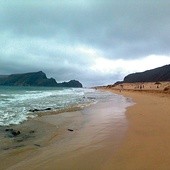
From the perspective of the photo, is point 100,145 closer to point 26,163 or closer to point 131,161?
point 131,161

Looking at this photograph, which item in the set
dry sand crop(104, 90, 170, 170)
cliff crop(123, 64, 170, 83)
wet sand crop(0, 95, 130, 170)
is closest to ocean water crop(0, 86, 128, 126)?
wet sand crop(0, 95, 130, 170)

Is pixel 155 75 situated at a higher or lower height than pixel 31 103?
higher

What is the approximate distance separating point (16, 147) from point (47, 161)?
6.84ft

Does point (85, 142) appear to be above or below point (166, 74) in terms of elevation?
below

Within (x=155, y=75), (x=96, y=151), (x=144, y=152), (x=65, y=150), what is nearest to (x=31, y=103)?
(x=65, y=150)

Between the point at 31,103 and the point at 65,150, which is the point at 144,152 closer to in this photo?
the point at 65,150

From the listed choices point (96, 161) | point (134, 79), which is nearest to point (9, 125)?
point (96, 161)

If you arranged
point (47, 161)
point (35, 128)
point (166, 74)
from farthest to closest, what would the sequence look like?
point (166, 74), point (35, 128), point (47, 161)

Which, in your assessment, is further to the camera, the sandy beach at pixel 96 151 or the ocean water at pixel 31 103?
the ocean water at pixel 31 103

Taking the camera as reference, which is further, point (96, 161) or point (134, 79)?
point (134, 79)

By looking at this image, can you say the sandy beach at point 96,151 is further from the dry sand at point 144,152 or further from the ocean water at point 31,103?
the ocean water at point 31,103

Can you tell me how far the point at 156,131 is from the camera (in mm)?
8898

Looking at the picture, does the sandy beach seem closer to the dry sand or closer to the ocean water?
the dry sand

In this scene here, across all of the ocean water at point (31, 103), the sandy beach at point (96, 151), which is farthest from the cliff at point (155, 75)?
the sandy beach at point (96, 151)
